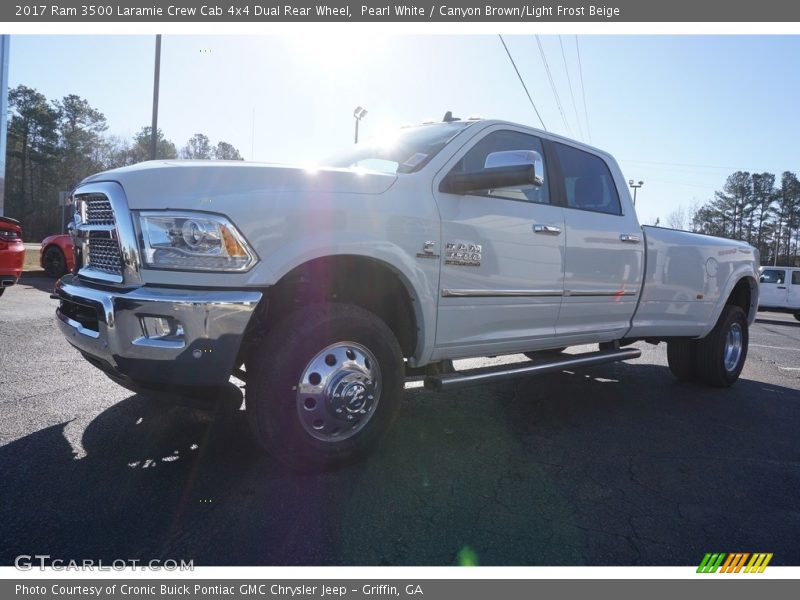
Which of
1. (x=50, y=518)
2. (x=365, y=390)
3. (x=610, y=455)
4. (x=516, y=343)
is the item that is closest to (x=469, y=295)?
(x=516, y=343)

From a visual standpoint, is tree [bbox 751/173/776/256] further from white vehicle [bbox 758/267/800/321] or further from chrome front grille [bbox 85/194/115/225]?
chrome front grille [bbox 85/194/115/225]

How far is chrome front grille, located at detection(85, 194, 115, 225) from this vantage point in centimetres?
275

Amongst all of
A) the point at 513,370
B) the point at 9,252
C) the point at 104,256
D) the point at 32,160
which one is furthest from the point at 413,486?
the point at 32,160

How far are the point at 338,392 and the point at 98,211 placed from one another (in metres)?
1.51

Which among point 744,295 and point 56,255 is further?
point 56,255

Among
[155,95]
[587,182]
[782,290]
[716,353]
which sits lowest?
[716,353]

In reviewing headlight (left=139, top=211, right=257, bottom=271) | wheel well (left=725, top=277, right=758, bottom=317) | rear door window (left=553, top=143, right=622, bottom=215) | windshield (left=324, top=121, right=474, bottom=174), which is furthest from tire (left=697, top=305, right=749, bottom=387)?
headlight (left=139, top=211, right=257, bottom=271)

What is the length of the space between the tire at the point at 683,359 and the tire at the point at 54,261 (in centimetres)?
1348

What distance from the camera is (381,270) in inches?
123

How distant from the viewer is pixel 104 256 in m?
2.81

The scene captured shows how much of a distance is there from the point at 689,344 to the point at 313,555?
5124 millimetres

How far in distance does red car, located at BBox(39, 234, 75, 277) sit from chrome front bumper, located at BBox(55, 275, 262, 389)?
41.3ft

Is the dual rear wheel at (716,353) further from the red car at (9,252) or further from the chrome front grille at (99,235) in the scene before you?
the red car at (9,252)

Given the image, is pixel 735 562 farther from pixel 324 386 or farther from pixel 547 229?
pixel 547 229
